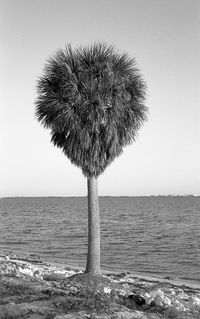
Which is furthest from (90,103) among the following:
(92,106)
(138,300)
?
(138,300)

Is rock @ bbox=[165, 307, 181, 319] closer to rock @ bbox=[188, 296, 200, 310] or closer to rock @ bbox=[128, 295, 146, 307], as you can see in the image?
rock @ bbox=[128, 295, 146, 307]

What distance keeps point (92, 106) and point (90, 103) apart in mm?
175

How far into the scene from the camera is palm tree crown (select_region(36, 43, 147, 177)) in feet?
50.9

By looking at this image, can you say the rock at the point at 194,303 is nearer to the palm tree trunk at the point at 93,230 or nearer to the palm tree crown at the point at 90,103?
the palm tree trunk at the point at 93,230

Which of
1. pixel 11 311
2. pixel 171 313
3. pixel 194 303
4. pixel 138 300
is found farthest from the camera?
pixel 194 303

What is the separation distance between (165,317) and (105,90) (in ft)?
29.7

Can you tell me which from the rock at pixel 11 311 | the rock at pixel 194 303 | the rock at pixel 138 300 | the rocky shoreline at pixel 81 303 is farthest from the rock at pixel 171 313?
the rock at pixel 11 311

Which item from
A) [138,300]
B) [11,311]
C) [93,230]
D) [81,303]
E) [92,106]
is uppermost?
[92,106]

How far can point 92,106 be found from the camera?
15508 mm

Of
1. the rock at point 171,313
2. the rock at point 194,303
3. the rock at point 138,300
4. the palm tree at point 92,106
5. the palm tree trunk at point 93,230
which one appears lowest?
the rock at point 194,303

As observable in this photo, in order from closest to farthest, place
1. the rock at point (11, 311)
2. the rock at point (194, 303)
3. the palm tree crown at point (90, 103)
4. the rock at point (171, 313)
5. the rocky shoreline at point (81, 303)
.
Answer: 1. the rock at point (11, 311)
2. the rocky shoreline at point (81, 303)
3. the rock at point (171, 313)
4. the rock at point (194, 303)
5. the palm tree crown at point (90, 103)

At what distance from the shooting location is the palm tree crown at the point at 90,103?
1551cm

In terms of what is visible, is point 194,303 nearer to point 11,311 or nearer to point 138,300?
point 138,300

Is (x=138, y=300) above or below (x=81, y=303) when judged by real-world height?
below
